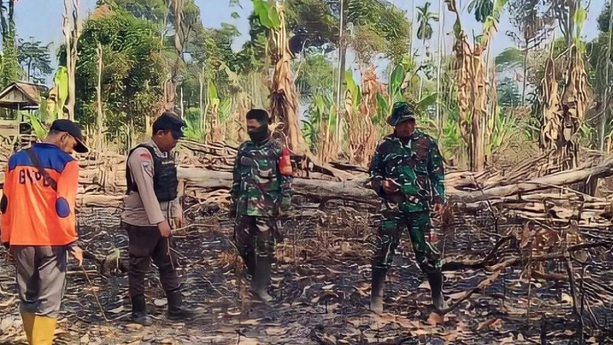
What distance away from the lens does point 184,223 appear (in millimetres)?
4023

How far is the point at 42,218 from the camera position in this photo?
3.85 m

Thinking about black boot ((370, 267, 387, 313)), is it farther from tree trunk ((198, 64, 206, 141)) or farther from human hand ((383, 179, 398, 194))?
tree trunk ((198, 64, 206, 141))

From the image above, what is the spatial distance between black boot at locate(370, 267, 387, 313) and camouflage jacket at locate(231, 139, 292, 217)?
64 centimetres

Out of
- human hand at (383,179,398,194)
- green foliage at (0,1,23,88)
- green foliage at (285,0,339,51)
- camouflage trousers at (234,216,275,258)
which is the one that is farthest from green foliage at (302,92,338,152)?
green foliage at (0,1,23,88)

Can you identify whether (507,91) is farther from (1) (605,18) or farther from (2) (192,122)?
(2) (192,122)

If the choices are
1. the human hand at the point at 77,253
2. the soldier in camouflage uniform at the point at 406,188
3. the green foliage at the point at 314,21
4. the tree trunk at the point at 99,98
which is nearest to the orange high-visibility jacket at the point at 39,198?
the human hand at the point at 77,253

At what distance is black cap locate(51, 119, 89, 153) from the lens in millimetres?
3896

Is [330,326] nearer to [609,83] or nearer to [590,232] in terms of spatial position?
[590,232]

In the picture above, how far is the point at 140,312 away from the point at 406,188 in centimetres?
172

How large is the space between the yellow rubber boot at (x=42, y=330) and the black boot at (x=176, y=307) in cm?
66

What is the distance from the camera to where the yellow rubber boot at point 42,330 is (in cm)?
387

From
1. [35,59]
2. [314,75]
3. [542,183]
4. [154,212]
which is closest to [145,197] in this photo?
[154,212]

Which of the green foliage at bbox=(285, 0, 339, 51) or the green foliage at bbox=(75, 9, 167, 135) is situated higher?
the green foliage at bbox=(285, 0, 339, 51)

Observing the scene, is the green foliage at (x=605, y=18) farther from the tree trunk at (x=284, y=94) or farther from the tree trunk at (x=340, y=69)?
the tree trunk at (x=284, y=94)
